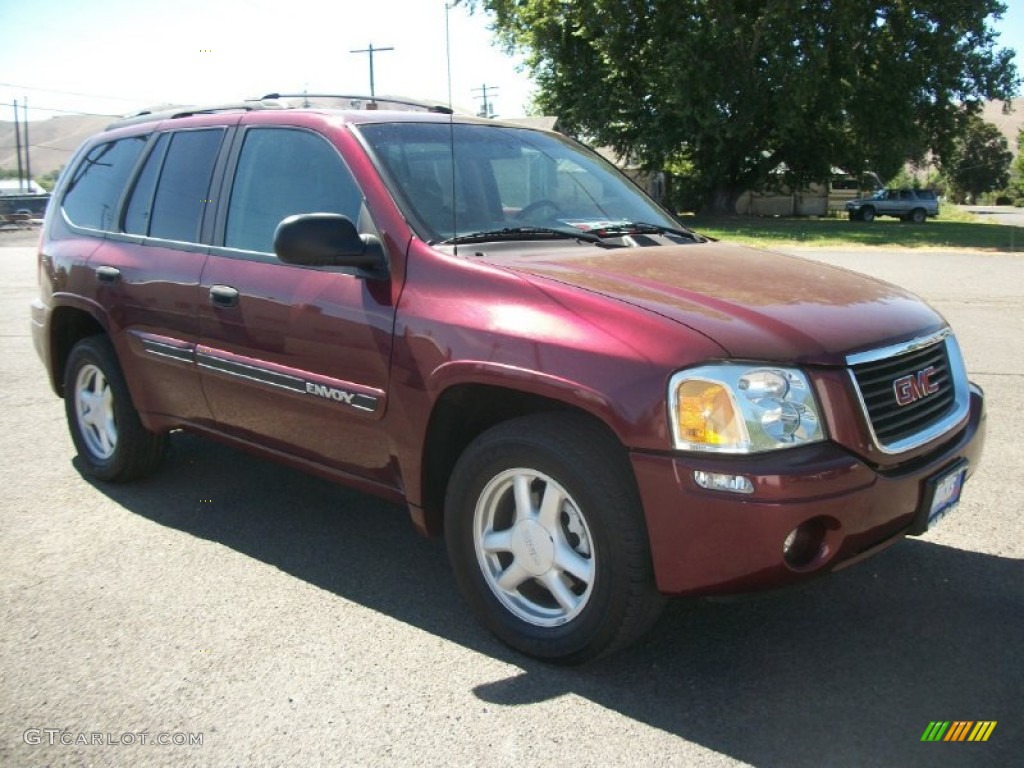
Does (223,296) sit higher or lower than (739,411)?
higher

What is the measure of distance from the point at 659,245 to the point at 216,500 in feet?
8.47

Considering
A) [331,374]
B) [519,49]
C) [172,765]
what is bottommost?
[172,765]

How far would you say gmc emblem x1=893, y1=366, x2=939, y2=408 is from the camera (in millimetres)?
3037

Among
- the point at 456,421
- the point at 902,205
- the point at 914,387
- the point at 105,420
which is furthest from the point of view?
the point at 902,205

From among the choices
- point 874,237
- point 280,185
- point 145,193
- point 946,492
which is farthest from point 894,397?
point 874,237

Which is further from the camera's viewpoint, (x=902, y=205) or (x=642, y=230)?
(x=902, y=205)

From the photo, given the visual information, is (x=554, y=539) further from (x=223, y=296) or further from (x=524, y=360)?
(x=223, y=296)

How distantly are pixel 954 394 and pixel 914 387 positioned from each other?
1.38 ft

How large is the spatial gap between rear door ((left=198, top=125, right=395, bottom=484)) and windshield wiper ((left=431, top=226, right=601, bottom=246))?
344 millimetres

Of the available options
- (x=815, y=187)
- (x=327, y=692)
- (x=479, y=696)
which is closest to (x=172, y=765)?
(x=327, y=692)

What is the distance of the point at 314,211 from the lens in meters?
3.86

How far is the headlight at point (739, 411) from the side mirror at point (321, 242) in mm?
1320

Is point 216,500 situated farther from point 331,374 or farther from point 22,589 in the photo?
point 331,374

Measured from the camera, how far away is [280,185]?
13.2ft
